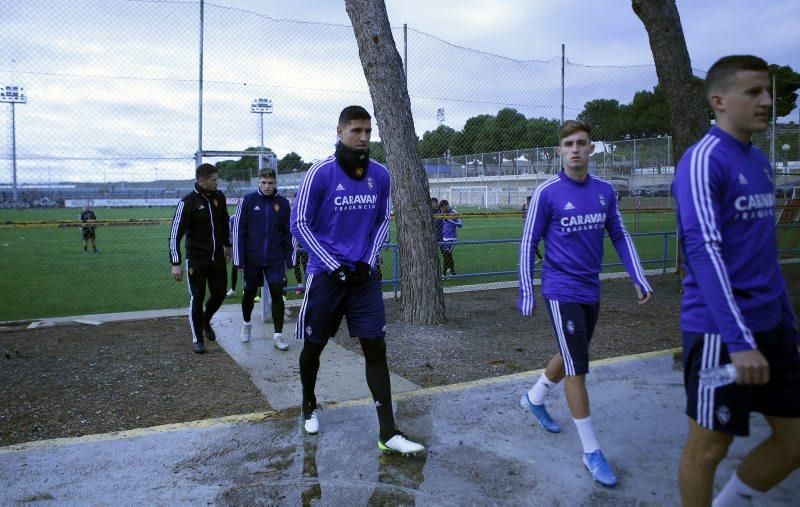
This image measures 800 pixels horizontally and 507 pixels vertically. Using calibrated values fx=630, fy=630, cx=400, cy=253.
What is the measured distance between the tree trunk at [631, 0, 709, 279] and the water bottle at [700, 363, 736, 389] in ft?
24.8

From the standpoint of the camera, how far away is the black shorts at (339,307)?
3914 millimetres

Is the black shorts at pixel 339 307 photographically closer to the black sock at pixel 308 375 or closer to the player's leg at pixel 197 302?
the black sock at pixel 308 375

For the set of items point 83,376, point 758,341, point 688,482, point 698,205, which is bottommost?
point 83,376

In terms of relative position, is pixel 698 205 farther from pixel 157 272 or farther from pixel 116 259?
pixel 116 259

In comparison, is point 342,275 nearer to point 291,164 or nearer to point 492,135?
point 291,164

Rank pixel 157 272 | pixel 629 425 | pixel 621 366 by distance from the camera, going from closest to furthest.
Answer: pixel 629 425, pixel 621 366, pixel 157 272

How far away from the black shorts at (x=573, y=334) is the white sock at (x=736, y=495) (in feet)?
3.22

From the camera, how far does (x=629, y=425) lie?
4141 millimetres

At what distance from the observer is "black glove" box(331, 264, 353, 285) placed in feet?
12.4

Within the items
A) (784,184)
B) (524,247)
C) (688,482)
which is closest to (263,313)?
(524,247)

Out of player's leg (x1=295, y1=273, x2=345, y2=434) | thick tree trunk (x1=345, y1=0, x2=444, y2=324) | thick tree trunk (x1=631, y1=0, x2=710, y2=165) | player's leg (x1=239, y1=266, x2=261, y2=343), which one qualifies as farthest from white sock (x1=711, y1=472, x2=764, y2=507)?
thick tree trunk (x1=631, y1=0, x2=710, y2=165)

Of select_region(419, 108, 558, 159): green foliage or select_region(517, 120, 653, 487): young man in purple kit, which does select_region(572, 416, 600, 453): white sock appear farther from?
select_region(419, 108, 558, 159): green foliage

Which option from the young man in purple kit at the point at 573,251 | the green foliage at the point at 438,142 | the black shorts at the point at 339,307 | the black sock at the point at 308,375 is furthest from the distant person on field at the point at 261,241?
the green foliage at the point at 438,142

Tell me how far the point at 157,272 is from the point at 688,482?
13.9 meters
